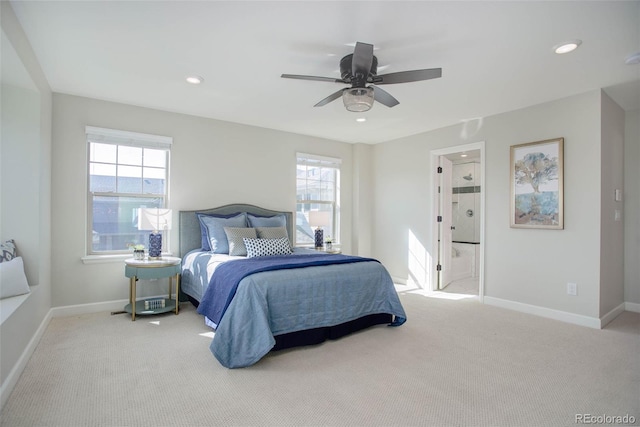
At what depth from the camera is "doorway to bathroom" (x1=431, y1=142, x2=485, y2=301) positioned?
5082 millimetres

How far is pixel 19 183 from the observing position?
2.99 m

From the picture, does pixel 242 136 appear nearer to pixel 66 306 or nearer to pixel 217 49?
pixel 217 49

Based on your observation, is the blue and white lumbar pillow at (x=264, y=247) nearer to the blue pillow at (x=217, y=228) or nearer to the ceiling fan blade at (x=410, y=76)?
the blue pillow at (x=217, y=228)

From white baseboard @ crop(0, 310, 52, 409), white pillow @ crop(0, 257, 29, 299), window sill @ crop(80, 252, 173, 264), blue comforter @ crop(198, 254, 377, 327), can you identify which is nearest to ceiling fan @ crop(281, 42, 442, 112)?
blue comforter @ crop(198, 254, 377, 327)

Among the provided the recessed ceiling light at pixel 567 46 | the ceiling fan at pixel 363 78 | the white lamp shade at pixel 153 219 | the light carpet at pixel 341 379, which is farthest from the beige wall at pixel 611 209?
the white lamp shade at pixel 153 219

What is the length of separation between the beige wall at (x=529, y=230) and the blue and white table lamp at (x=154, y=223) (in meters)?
3.64

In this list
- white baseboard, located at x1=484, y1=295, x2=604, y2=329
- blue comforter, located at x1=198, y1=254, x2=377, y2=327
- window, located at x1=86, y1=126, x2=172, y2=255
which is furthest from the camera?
window, located at x1=86, y1=126, x2=172, y2=255

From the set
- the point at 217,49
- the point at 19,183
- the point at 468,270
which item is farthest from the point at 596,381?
the point at 19,183

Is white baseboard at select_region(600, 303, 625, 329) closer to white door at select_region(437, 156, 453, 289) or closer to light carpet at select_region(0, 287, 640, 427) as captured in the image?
light carpet at select_region(0, 287, 640, 427)

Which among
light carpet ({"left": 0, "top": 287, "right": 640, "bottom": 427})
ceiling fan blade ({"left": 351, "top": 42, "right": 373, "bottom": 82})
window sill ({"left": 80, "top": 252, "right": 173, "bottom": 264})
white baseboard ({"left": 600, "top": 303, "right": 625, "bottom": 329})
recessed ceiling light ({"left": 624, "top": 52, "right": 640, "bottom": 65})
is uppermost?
recessed ceiling light ({"left": 624, "top": 52, "right": 640, "bottom": 65})

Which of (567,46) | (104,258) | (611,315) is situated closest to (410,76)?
(567,46)

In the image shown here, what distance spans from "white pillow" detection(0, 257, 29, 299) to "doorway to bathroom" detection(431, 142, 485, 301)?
191 inches

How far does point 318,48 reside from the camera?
2.66m

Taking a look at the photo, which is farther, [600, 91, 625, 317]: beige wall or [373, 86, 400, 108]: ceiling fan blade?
[600, 91, 625, 317]: beige wall
